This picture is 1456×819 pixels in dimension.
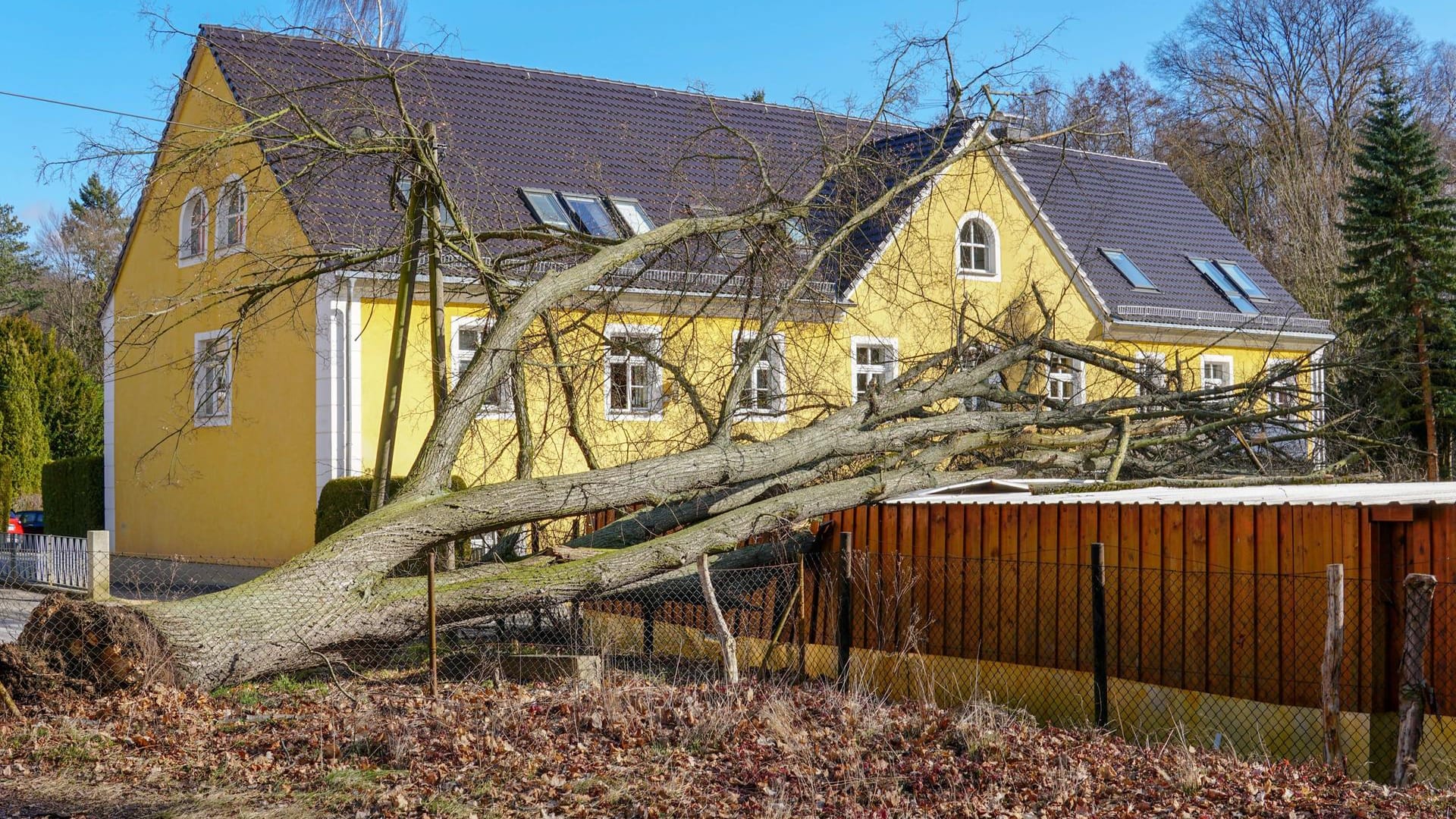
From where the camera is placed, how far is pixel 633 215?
20312 millimetres

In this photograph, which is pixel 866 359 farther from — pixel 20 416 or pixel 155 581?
pixel 20 416

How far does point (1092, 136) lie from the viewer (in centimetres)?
1245

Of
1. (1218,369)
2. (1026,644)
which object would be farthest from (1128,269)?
(1026,644)

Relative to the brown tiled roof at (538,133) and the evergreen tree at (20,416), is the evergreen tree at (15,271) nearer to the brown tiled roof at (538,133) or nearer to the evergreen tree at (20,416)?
the evergreen tree at (20,416)

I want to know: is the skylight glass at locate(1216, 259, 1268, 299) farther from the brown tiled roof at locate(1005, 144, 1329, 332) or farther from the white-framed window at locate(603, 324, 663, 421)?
the white-framed window at locate(603, 324, 663, 421)

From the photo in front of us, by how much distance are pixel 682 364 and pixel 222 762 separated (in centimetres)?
640

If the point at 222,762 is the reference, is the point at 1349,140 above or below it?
above

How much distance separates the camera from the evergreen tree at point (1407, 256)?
71.6 ft

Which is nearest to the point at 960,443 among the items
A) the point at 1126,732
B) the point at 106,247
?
the point at 1126,732

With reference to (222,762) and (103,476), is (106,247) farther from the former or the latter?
(222,762)

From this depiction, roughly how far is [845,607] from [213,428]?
13.2 m

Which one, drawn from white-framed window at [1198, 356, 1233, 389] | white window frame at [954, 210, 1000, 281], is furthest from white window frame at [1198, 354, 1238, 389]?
white window frame at [954, 210, 1000, 281]

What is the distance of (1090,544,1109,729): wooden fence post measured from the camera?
330 inches

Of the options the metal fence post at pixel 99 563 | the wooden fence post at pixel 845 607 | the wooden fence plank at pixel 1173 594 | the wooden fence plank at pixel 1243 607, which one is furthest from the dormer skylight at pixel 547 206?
the wooden fence plank at pixel 1243 607
